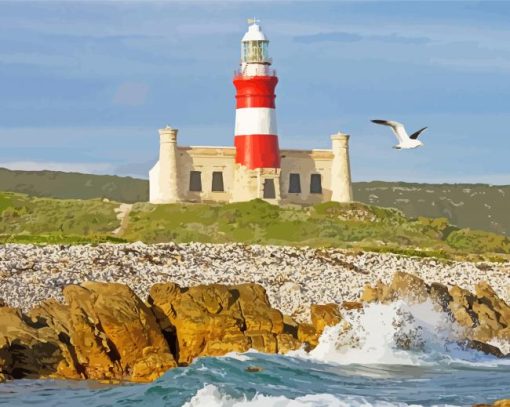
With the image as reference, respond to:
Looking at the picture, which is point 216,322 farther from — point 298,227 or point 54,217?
point 54,217

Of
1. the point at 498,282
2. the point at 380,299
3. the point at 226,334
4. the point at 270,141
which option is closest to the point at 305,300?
the point at 380,299

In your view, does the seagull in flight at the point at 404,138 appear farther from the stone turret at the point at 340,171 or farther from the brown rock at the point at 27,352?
the stone turret at the point at 340,171

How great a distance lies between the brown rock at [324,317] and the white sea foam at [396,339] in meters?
0.11

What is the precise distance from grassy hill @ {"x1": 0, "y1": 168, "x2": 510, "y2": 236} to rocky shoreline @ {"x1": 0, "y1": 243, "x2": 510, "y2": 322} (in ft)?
198

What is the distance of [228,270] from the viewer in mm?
31016

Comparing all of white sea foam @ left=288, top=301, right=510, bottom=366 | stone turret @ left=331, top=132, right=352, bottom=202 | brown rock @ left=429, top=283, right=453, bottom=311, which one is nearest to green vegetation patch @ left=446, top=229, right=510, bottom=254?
stone turret @ left=331, top=132, right=352, bottom=202

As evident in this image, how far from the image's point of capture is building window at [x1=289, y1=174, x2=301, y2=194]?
5441 centimetres

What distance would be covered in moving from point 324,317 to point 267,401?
18.8 ft

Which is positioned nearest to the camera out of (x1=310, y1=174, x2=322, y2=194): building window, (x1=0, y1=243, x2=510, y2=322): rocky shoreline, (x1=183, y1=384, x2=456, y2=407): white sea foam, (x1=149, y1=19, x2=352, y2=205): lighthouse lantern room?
(x1=183, y1=384, x2=456, y2=407): white sea foam

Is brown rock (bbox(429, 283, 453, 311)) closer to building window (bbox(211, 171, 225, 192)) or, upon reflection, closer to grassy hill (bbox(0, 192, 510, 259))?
grassy hill (bbox(0, 192, 510, 259))

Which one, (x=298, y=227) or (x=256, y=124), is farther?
(x=256, y=124)

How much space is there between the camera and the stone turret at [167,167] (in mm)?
52438

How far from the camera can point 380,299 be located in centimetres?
2427

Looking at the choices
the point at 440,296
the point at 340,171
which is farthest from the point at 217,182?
the point at 440,296
